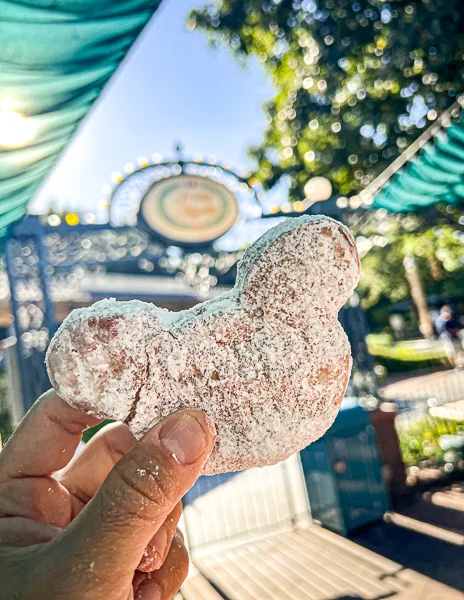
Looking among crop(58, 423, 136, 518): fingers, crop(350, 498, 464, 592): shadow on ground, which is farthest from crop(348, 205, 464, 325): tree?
crop(58, 423, 136, 518): fingers

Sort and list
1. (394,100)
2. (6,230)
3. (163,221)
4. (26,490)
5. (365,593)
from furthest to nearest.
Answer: (394,100) → (163,221) → (6,230) → (365,593) → (26,490)

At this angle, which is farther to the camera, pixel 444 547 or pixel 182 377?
pixel 444 547

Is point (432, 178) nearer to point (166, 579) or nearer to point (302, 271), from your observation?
point (302, 271)

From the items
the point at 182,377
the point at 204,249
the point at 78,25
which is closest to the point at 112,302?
the point at 182,377

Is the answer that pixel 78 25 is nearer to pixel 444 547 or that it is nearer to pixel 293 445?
pixel 293 445

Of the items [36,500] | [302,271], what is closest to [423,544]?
[36,500]

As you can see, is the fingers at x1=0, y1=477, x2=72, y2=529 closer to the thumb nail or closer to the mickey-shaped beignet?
the mickey-shaped beignet
